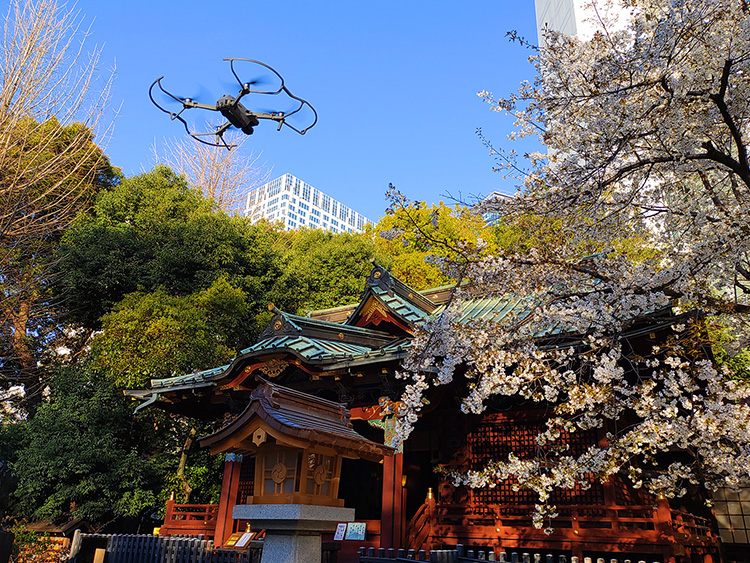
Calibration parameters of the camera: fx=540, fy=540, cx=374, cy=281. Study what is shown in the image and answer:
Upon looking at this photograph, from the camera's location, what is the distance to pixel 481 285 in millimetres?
8656

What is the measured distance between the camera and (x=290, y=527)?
5.59 meters

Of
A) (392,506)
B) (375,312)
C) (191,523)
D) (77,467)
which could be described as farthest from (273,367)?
(77,467)

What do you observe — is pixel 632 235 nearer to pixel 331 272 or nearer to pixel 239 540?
pixel 239 540

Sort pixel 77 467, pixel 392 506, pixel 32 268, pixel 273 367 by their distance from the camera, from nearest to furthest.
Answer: pixel 392 506 → pixel 273 367 → pixel 77 467 → pixel 32 268

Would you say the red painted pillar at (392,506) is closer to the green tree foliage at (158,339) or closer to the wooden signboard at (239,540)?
the wooden signboard at (239,540)

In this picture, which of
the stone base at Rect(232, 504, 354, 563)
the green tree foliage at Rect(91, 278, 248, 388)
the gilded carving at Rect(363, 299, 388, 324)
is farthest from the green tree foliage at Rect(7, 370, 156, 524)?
the stone base at Rect(232, 504, 354, 563)

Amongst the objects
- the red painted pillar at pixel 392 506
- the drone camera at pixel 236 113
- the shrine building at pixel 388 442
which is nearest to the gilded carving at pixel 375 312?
the shrine building at pixel 388 442

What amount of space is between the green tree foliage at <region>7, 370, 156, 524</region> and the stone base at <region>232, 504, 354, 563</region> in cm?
1134

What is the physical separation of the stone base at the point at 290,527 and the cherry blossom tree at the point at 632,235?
315 cm

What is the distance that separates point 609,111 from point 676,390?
384 cm

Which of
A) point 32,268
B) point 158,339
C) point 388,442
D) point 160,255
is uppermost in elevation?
point 160,255

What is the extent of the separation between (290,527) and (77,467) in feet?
39.4

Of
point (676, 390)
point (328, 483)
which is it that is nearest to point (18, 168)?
point (328, 483)

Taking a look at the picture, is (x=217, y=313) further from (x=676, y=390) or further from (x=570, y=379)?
(x=676, y=390)
